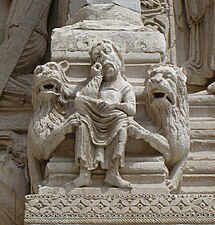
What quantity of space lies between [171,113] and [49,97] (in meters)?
0.80

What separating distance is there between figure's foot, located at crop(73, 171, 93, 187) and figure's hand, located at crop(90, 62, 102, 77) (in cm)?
71

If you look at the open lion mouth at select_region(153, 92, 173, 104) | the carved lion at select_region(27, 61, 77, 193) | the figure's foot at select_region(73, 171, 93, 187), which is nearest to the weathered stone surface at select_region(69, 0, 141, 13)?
the carved lion at select_region(27, 61, 77, 193)

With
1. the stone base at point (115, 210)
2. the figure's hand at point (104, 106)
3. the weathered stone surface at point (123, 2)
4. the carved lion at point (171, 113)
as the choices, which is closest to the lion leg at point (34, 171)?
the stone base at point (115, 210)

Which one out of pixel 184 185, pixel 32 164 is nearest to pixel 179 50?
pixel 184 185

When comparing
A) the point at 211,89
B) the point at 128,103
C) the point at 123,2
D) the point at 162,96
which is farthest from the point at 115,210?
the point at 123,2

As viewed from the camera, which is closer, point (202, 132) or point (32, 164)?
point (32, 164)

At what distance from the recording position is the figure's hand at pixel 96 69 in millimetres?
6883

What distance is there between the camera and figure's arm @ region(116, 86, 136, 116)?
6695mm

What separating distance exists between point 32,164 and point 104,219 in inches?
28.2

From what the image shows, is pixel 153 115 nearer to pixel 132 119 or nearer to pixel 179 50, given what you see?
pixel 132 119

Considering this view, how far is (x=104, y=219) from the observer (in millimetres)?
6375

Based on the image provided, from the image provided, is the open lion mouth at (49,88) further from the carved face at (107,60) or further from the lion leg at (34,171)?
the lion leg at (34,171)

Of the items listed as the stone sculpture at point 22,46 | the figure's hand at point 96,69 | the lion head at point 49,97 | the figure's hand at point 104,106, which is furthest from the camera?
the stone sculpture at point 22,46

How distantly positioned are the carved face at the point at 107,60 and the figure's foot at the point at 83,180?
0.72 metres
